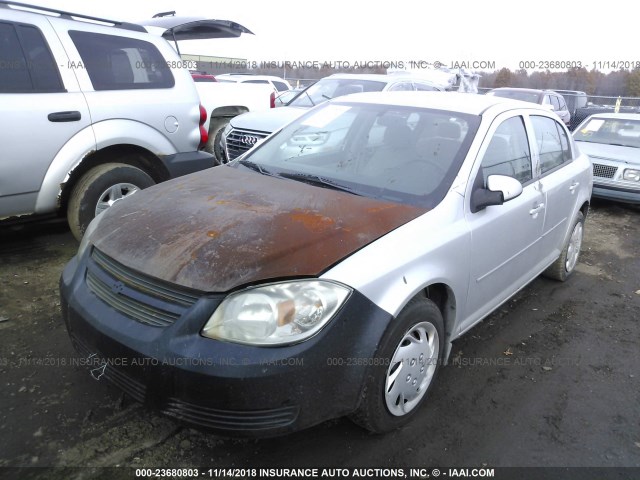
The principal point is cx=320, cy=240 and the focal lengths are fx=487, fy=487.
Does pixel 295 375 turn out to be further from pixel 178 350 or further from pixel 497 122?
pixel 497 122

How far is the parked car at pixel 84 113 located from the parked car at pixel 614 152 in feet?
20.4

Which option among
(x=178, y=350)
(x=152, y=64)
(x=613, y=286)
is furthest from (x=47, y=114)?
(x=613, y=286)

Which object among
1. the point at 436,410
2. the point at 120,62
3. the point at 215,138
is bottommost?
the point at 436,410

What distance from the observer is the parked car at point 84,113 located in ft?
12.7

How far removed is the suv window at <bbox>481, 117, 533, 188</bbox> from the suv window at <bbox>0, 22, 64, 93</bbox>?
137 inches

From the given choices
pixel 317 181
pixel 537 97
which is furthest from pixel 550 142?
pixel 537 97

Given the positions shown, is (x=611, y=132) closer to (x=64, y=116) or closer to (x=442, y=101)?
(x=442, y=101)

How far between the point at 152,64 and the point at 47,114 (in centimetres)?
126

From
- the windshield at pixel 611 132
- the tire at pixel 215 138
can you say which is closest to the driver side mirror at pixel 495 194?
the tire at pixel 215 138

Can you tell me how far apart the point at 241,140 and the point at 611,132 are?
642 centimetres

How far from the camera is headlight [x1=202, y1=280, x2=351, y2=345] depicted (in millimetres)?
2006

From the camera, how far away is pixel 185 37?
959 centimetres

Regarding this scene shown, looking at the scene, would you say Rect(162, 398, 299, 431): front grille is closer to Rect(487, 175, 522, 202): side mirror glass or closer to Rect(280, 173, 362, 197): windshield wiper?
Rect(280, 173, 362, 197): windshield wiper

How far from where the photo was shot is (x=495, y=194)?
2826 mm
